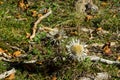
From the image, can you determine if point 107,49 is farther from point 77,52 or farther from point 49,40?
point 77,52

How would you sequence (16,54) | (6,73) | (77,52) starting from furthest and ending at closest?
(16,54) → (6,73) → (77,52)

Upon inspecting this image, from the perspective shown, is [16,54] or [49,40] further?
[49,40]

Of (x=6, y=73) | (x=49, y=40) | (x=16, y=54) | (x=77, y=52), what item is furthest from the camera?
(x=49, y=40)

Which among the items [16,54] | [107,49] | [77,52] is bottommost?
[107,49]

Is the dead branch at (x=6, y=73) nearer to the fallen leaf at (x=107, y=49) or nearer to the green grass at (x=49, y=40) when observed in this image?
the green grass at (x=49, y=40)

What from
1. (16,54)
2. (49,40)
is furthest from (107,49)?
(16,54)

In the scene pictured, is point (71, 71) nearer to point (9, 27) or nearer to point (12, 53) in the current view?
point (12, 53)

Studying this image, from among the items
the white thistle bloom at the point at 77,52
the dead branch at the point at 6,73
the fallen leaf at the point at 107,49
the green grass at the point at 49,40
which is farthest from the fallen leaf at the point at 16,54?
the fallen leaf at the point at 107,49

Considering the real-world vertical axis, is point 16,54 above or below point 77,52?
below

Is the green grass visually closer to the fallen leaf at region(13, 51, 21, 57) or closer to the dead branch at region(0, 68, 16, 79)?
the dead branch at region(0, 68, 16, 79)
